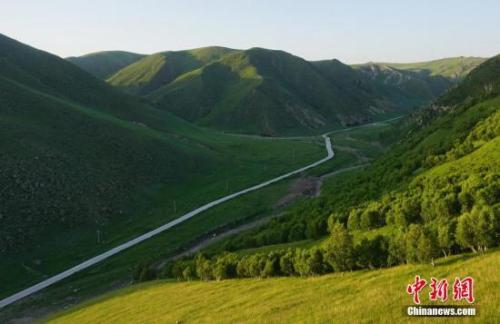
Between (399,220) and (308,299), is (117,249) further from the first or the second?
(308,299)

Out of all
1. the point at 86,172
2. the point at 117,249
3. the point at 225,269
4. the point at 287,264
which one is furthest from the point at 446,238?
the point at 86,172

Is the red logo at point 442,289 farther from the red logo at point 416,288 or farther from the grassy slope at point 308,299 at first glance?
the grassy slope at point 308,299

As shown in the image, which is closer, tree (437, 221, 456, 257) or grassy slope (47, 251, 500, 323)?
grassy slope (47, 251, 500, 323)

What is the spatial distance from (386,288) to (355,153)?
12253cm

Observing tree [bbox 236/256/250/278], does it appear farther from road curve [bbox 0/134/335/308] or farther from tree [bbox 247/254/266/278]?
road curve [bbox 0/134/335/308]

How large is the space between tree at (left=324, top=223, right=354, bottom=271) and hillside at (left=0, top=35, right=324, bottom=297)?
45159 mm

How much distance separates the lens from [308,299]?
79.9 feet

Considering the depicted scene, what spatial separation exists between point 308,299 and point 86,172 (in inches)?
3046

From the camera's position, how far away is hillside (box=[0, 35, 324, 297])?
69.2 meters

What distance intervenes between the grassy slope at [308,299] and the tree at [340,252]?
0.88 m

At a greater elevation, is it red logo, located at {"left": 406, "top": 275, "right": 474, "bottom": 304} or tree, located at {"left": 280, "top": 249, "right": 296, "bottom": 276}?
red logo, located at {"left": 406, "top": 275, "right": 474, "bottom": 304}

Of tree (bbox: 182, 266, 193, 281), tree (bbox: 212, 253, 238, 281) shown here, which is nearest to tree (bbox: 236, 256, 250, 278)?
tree (bbox: 212, 253, 238, 281)

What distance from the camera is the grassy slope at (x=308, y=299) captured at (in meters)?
19.0

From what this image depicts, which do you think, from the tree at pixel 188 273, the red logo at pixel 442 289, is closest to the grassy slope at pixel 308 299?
the red logo at pixel 442 289
